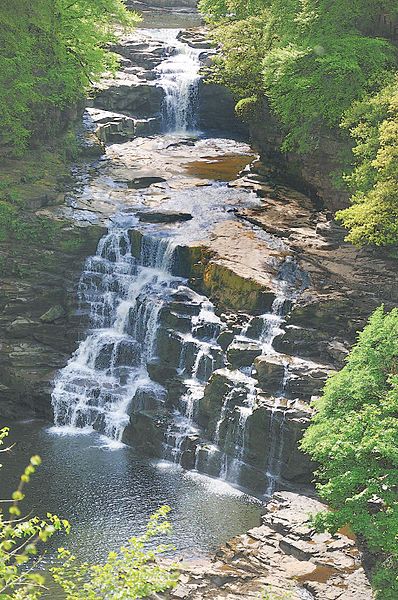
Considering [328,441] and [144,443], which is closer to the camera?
[328,441]

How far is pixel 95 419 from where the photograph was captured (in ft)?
108

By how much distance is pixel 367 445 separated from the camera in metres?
18.8

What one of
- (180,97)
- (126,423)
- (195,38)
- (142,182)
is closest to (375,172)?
(126,423)

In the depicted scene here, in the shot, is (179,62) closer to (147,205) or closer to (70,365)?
(147,205)

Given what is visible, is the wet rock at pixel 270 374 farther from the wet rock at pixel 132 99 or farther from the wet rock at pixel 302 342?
the wet rock at pixel 132 99

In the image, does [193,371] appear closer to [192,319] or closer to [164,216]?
[192,319]

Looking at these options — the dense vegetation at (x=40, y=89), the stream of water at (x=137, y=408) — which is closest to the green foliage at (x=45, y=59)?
the dense vegetation at (x=40, y=89)

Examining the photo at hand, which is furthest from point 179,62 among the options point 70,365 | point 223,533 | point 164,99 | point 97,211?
point 223,533

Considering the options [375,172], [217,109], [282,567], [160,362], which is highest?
[217,109]

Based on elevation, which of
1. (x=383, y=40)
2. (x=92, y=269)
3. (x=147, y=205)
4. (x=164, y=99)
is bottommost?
(x=92, y=269)

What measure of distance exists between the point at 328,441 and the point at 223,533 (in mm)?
7237

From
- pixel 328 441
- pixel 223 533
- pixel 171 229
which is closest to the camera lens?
pixel 328 441

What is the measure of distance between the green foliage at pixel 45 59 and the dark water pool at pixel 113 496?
1758 cm

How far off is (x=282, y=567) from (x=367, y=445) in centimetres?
585
